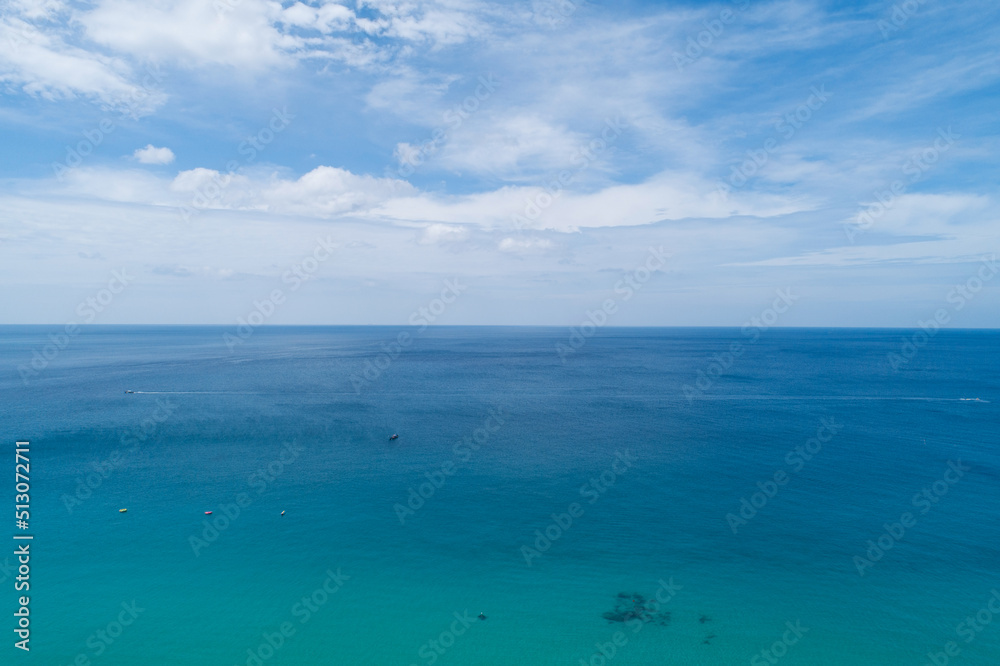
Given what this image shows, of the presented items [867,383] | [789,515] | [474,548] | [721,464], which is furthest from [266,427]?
[867,383]

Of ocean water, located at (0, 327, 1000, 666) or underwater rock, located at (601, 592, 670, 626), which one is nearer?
ocean water, located at (0, 327, 1000, 666)

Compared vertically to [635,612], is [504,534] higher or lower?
higher

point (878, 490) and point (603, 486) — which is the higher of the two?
point (603, 486)

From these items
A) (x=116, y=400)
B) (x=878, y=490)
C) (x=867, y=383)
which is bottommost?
(x=867, y=383)

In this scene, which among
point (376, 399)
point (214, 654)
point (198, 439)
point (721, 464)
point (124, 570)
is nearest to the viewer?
point (214, 654)

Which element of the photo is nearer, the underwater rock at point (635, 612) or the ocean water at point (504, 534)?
the ocean water at point (504, 534)

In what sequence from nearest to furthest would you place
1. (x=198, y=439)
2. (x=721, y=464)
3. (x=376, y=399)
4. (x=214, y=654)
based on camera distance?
(x=214, y=654), (x=721, y=464), (x=198, y=439), (x=376, y=399)

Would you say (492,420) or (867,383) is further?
(867,383)

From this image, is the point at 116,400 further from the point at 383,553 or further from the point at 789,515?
the point at 789,515
